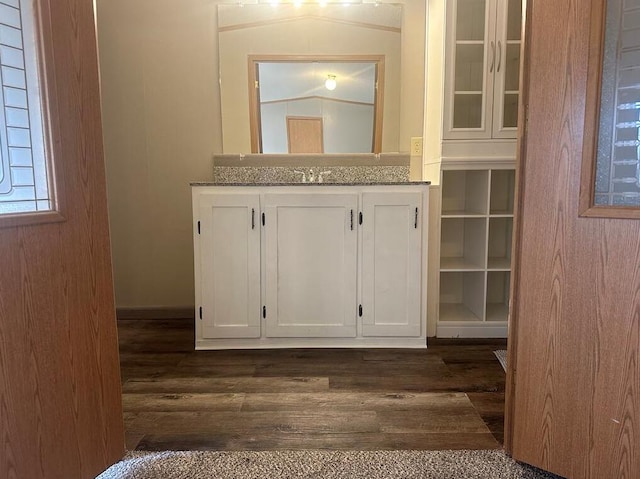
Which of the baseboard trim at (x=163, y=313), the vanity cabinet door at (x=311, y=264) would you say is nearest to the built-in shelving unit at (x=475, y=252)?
the vanity cabinet door at (x=311, y=264)

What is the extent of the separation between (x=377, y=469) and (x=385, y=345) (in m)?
1.16

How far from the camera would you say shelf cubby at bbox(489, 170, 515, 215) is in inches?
119

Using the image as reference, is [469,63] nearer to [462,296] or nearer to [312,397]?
[462,296]

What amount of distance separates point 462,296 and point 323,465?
198cm

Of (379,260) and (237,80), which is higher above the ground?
(237,80)

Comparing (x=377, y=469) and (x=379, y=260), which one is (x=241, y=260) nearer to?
(x=379, y=260)

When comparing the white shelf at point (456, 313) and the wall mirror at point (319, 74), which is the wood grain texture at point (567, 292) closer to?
the white shelf at point (456, 313)

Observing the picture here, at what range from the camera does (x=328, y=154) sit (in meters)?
3.01

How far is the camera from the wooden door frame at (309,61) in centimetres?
297

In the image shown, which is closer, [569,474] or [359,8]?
[569,474]

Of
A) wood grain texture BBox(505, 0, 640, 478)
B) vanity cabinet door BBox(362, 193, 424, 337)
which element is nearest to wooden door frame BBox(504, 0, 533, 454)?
wood grain texture BBox(505, 0, 640, 478)

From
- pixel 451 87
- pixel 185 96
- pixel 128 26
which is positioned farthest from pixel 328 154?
pixel 128 26

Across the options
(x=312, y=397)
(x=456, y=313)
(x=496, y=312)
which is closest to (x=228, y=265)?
(x=312, y=397)

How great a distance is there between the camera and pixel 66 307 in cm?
126
